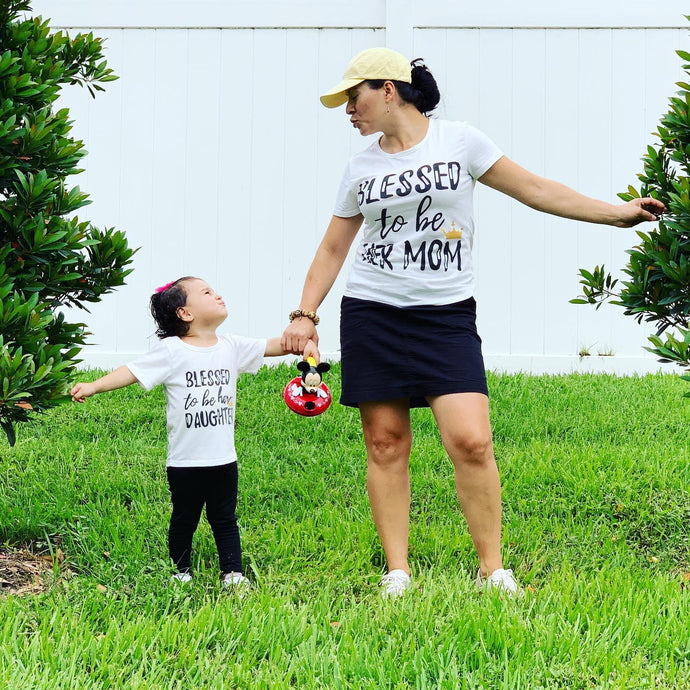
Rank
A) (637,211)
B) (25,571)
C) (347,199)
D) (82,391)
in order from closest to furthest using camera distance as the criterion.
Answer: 1. (82,391)
2. (637,211)
3. (347,199)
4. (25,571)

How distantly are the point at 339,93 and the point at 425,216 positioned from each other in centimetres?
57

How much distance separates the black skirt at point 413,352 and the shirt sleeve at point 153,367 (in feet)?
2.20

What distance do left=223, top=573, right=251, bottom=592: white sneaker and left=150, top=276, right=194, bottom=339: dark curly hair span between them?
0.92 metres

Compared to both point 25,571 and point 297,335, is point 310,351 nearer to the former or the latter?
point 297,335

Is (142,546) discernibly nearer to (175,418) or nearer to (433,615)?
(175,418)

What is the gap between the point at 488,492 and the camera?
10.3 feet

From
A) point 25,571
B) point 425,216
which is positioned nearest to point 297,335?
point 425,216

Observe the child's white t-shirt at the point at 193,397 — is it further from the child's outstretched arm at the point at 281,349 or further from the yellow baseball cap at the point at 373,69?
the yellow baseball cap at the point at 373,69

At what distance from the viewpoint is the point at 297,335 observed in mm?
3355

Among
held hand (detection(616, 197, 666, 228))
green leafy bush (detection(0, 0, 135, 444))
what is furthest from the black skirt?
green leafy bush (detection(0, 0, 135, 444))

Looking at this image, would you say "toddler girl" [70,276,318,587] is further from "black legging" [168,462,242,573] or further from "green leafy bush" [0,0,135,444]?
"green leafy bush" [0,0,135,444]

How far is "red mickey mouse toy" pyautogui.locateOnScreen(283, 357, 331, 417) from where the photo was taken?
337 cm

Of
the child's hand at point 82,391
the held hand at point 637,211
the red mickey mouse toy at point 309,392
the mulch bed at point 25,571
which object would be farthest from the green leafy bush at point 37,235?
the held hand at point 637,211

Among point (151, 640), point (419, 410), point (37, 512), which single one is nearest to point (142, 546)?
point (37, 512)
